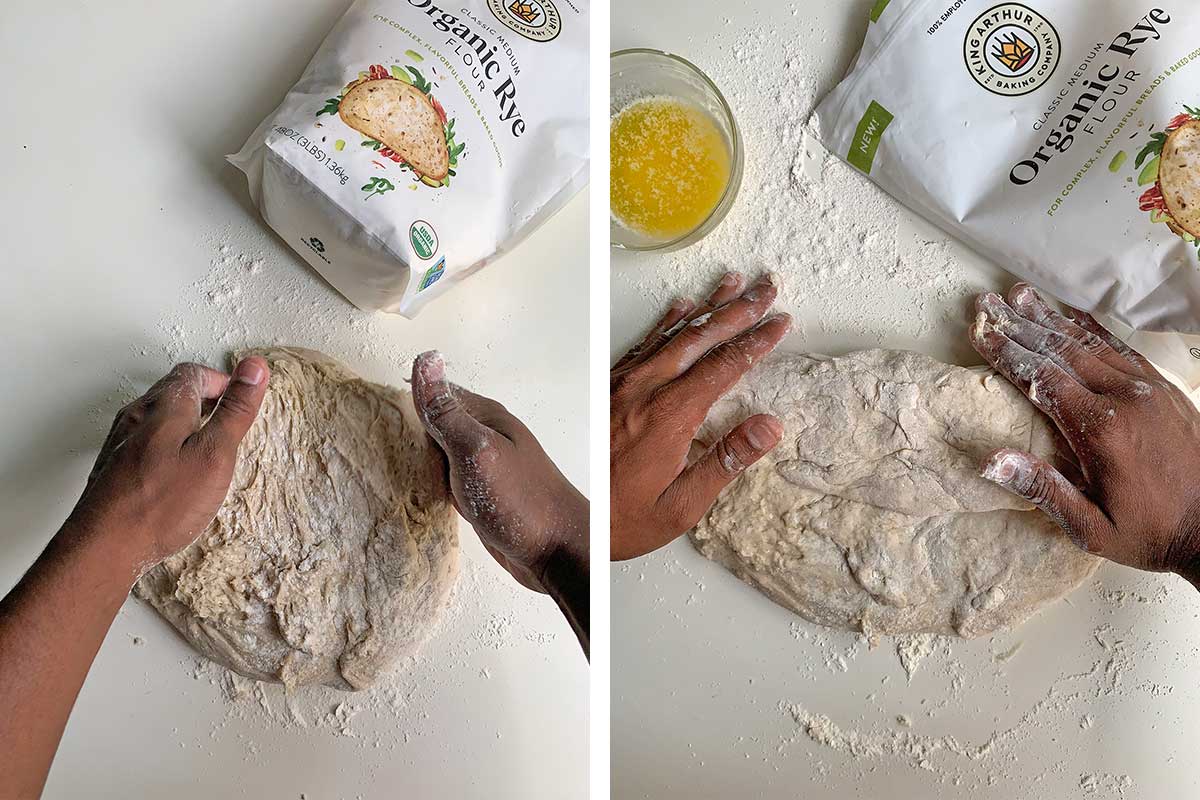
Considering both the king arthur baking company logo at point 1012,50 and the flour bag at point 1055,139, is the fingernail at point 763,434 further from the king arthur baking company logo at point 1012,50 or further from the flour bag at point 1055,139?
the king arthur baking company logo at point 1012,50

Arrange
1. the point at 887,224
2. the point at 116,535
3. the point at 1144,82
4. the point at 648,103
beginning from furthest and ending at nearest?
the point at 887,224, the point at 1144,82, the point at 116,535, the point at 648,103

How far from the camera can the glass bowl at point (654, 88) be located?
1.84 ft

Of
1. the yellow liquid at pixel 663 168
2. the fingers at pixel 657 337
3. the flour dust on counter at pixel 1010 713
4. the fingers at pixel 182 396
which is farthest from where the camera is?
the flour dust on counter at pixel 1010 713

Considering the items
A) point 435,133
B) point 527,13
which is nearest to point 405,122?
point 435,133

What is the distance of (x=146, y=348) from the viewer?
86cm

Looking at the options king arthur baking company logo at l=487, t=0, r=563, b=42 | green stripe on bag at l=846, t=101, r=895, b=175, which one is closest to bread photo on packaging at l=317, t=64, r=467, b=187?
king arthur baking company logo at l=487, t=0, r=563, b=42

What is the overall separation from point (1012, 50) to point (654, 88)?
513 mm

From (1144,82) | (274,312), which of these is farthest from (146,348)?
(1144,82)

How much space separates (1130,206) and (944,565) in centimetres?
44

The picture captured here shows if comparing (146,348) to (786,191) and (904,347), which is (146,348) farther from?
(904,347)

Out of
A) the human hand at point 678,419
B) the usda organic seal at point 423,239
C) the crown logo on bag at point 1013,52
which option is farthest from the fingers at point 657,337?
the crown logo on bag at point 1013,52

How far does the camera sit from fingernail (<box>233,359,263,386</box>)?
794 mm

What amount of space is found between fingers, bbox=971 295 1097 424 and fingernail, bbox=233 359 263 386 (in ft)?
2.55

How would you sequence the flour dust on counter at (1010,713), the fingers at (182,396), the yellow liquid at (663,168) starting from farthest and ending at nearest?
the flour dust on counter at (1010,713) → the fingers at (182,396) → the yellow liquid at (663,168)
